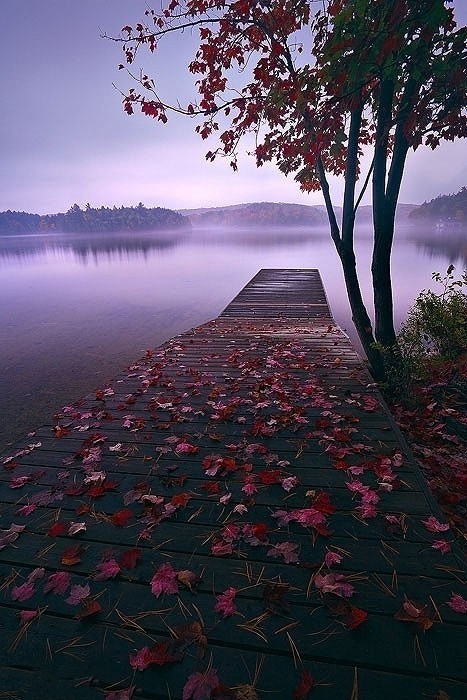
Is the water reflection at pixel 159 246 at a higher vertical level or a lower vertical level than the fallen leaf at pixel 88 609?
higher

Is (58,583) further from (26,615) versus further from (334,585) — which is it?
(334,585)

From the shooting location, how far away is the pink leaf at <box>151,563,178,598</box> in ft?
7.55

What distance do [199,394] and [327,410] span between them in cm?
202

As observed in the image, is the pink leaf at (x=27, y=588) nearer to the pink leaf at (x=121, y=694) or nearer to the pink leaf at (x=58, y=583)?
the pink leaf at (x=58, y=583)

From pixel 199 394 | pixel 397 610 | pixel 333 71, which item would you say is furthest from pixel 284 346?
pixel 397 610

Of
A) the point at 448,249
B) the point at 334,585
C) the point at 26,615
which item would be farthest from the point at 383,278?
the point at 448,249

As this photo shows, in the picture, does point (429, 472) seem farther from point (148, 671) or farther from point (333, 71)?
point (333, 71)

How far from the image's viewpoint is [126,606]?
7.25 ft

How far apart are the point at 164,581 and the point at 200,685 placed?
654 mm

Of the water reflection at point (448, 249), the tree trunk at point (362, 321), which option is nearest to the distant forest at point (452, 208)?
the water reflection at point (448, 249)

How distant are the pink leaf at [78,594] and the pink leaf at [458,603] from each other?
7.63 ft

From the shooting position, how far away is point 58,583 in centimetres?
238

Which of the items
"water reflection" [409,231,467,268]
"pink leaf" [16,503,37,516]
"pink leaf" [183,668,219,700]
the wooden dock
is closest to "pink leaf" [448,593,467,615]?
the wooden dock

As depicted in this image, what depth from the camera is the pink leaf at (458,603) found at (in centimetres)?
208
